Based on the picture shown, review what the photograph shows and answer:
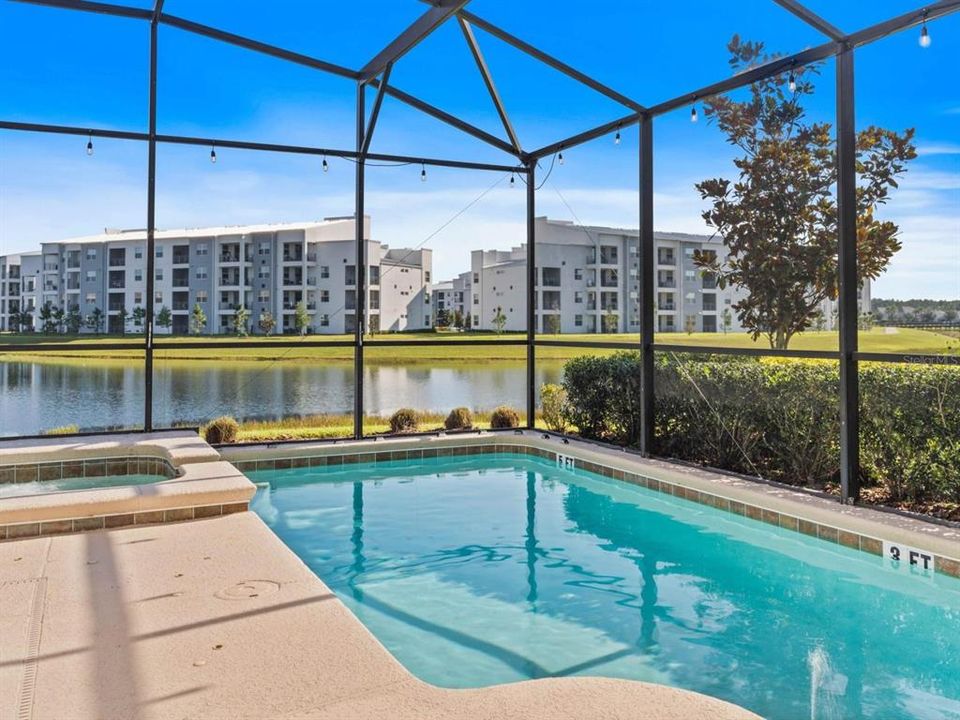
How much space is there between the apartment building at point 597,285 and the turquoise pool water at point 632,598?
7.94ft

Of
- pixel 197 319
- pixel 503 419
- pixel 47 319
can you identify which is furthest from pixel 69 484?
pixel 503 419

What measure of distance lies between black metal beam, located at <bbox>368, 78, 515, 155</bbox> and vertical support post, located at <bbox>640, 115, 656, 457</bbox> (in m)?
2.07

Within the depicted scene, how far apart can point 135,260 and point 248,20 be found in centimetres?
323

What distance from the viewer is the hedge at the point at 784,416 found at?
5.18 metres

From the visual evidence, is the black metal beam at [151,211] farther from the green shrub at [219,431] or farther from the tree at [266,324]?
the tree at [266,324]

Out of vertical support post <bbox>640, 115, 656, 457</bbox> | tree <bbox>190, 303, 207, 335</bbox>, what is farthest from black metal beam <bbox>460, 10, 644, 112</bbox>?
tree <bbox>190, 303, 207, 335</bbox>

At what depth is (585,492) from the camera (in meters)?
6.93

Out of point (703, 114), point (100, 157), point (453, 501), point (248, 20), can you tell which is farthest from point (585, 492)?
point (100, 157)

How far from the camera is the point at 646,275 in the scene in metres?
7.36

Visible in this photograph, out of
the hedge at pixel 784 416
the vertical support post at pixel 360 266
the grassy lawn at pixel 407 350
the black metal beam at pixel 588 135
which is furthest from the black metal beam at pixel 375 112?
the hedge at pixel 784 416

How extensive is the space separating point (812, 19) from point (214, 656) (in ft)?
17.6

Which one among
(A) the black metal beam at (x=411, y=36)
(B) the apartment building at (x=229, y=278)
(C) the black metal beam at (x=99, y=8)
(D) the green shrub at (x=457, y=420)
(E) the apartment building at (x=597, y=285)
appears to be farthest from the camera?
(D) the green shrub at (x=457, y=420)

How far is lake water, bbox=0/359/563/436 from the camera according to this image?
25.9ft

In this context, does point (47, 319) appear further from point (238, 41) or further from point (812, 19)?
point (812, 19)
